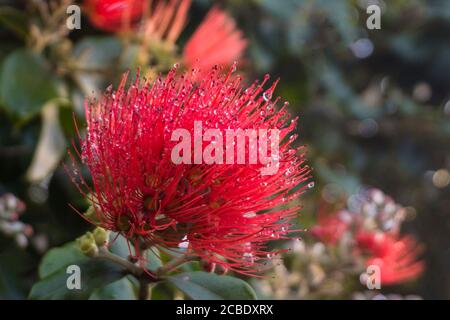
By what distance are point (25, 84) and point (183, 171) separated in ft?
2.43

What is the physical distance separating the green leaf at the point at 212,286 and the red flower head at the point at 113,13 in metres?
0.76

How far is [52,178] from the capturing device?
1.62m

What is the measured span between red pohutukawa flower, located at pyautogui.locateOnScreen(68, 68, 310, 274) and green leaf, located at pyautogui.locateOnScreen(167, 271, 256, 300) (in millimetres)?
90

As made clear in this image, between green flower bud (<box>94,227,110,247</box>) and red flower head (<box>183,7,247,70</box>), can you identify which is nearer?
green flower bud (<box>94,227,110,247</box>)

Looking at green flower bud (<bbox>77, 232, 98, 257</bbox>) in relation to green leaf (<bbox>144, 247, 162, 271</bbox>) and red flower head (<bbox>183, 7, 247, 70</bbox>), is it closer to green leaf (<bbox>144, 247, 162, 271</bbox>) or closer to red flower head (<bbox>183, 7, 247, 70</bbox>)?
green leaf (<bbox>144, 247, 162, 271</bbox>)

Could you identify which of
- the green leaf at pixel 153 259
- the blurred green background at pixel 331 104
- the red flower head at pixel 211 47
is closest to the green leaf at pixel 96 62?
the blurred green background at pixel 331 104

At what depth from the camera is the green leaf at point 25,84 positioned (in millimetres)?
1399

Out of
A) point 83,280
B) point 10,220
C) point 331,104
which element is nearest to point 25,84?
point 10,220

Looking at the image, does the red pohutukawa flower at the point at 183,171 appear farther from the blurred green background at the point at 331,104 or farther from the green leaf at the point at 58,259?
the blurred green background at the point at 331,104

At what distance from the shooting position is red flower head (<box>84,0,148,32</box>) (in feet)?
5.11

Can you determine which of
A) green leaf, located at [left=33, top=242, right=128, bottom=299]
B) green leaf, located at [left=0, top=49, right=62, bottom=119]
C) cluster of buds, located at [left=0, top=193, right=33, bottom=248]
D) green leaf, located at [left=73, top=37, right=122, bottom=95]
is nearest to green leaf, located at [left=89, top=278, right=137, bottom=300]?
green leaf, located at [left=33, top=242, right=128, bottom=299]

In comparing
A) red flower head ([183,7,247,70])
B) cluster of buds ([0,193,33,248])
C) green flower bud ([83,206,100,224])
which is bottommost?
green flower bud ([83,206,100,224])
